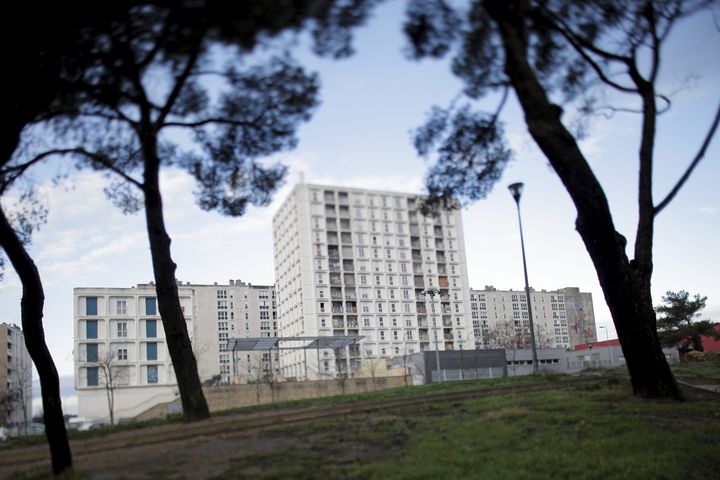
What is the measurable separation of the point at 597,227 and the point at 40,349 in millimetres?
7605

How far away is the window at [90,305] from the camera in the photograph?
8000 centimetres

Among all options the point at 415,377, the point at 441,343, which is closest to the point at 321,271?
the point at 441,343

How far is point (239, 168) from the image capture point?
11.3 m

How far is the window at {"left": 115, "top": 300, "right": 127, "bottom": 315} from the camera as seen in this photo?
81500 mm

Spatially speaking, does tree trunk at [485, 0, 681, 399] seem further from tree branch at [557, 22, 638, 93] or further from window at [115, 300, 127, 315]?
window at [115, 300, 127, 315]

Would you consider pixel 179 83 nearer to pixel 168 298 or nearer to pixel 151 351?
pixel 168 298

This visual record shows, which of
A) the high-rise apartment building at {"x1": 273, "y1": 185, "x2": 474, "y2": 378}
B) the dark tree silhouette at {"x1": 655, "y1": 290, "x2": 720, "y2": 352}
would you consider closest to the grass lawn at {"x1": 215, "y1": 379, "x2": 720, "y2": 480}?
the dark tree silhouette at {"x1": 655, "y1": 290, "x2": 720, "y2": 352}

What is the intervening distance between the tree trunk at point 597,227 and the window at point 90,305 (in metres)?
79.1

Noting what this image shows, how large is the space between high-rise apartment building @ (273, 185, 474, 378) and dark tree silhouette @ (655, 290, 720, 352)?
148 ft

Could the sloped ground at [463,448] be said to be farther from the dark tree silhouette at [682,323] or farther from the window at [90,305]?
the window at [90,305]

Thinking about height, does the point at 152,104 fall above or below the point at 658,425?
above

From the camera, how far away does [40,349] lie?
23.9 ft

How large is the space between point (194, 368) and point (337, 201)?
88.4 metres

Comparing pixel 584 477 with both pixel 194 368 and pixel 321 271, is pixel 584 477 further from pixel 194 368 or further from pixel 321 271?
pixel 321 271
